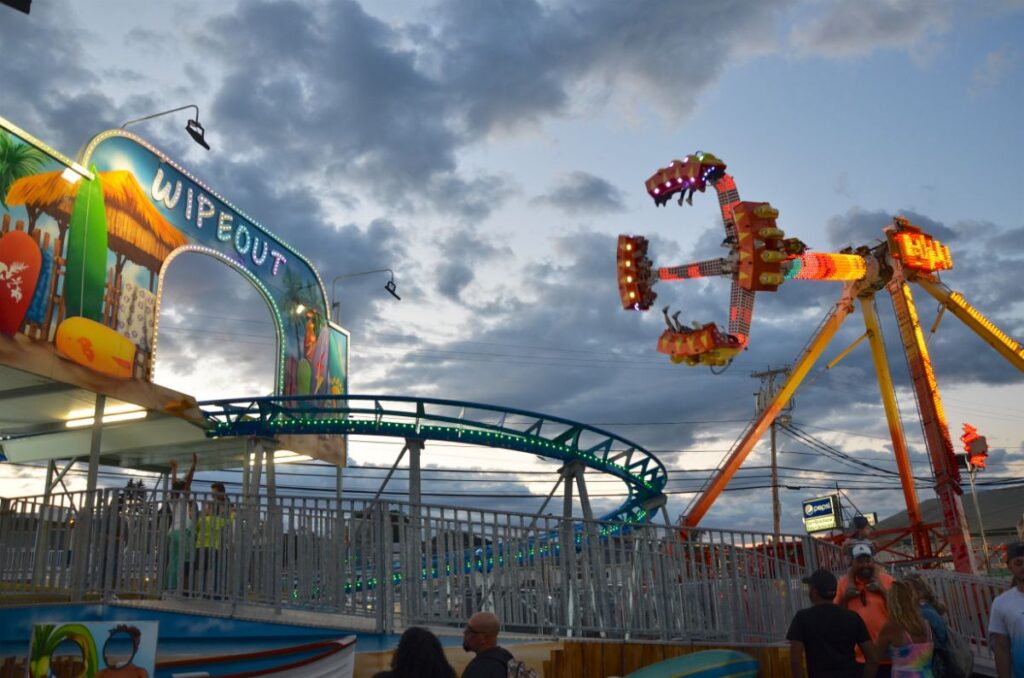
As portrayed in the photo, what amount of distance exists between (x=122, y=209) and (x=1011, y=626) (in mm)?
15526

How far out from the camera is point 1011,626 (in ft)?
18.7

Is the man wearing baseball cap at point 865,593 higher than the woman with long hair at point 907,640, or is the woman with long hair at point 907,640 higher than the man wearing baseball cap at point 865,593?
the man wearing baseball cap at point 865,593

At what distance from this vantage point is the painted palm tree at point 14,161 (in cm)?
1382

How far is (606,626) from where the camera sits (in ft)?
27.9

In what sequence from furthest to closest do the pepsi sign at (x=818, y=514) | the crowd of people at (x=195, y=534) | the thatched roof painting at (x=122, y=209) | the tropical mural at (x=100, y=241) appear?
the pepsi sign at (x=818, y=514) → the thatched roof painting at (x=122, y=209) → the tropical mural at (x=100, y=241) → the crowd of people at (x=195, y=534)

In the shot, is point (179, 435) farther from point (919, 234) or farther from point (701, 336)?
point (919, 234)

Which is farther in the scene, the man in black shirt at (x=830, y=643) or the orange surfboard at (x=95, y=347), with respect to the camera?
the orange surfboard at (x=95, y=347)

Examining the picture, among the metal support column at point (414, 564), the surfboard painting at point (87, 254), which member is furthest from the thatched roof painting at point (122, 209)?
the metal support column at point (414, 564)

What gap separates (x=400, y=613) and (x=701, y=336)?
18813 mm

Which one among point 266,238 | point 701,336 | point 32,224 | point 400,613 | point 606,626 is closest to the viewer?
point 400,613

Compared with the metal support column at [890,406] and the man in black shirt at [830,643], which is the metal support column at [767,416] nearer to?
the metal support column at [890,406]

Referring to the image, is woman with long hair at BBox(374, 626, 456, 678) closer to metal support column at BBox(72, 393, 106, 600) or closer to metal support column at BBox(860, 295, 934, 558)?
metal support column at BBox(72, 393, 106, 600)

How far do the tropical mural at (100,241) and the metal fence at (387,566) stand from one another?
5.79 meters

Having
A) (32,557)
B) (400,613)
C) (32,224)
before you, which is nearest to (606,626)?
(400,613)
